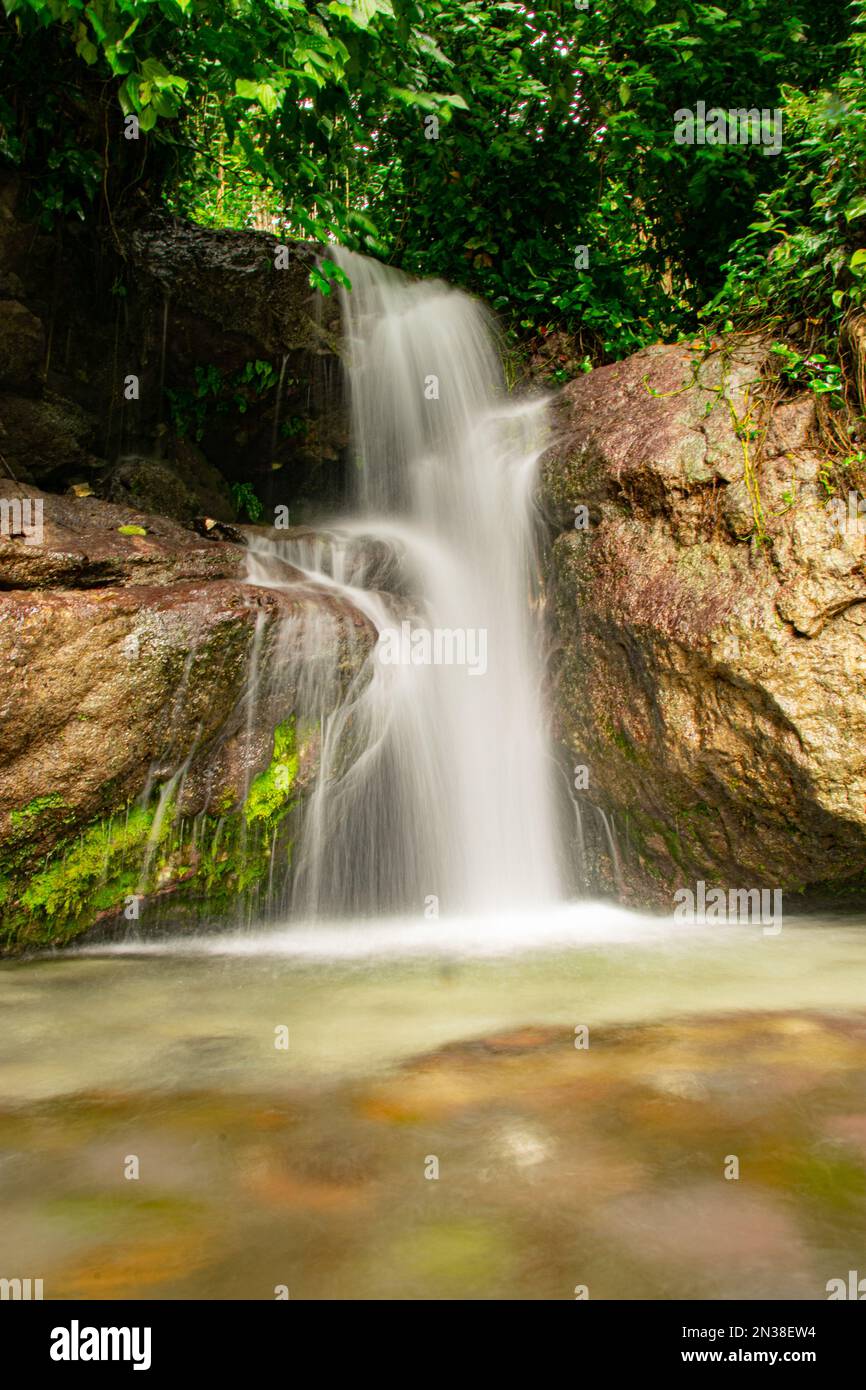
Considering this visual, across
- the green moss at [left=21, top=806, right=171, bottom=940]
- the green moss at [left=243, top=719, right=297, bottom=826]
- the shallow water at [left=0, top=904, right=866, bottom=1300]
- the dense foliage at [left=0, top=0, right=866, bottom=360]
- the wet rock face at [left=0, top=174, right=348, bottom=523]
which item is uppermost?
the dense foliage at [left=0, top=0, right=866, bottom=360]

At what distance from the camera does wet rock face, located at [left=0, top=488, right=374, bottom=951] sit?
→ 4.25 meters

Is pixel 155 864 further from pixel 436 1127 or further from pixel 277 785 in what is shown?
pixel 436 1127

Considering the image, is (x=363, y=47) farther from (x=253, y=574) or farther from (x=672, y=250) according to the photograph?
(x=672, y=250)

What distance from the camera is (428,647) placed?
560 cm

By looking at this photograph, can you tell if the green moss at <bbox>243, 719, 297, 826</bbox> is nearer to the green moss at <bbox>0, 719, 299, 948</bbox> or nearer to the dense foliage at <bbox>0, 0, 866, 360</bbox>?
the green moss at <bbox>0, 719, 299, 948</bbox>

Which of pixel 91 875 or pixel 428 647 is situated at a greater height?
pixel 428 647

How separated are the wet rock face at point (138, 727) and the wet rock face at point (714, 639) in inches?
57.3

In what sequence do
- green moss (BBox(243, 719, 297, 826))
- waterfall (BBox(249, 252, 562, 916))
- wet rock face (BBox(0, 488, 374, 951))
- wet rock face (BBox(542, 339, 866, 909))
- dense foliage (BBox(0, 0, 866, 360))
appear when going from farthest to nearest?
dense foliage (BBox(0, 0, 866, 360)), waterfall (BBox(249, 252, 562, 916)), green moss (BBox(243, 719, 297, 826)), wet rock face (BBox(542, 339, 866, 909)), wet rock face (BBox(0, 488, 374, 951))

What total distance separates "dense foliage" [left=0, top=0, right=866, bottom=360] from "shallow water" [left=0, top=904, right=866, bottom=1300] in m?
4.16

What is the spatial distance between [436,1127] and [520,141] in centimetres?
837

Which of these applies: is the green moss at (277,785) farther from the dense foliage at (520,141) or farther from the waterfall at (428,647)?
the dense foliage at (520,141)

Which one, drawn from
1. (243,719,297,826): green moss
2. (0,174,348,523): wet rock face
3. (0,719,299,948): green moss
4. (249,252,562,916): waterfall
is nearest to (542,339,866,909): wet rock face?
(249,252,562,916): waterfall

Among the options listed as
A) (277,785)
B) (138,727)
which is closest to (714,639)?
→ (277,785)

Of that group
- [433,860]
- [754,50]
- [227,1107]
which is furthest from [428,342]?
[227,1107]
